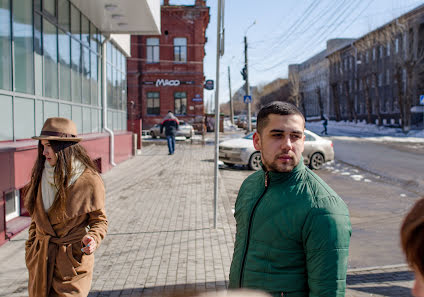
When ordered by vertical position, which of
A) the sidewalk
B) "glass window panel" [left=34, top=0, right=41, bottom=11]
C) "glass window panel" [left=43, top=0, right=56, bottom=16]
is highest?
"glass window panel" [left=43, top=0, right=56, bottom=16]

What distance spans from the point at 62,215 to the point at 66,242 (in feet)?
0.59

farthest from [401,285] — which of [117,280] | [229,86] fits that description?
[229,86]

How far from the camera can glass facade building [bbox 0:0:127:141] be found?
7.26 meters

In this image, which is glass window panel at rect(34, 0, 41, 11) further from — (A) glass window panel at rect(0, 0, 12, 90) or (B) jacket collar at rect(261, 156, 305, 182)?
(B) jacket collar at rect(261, 156, 305, 182)

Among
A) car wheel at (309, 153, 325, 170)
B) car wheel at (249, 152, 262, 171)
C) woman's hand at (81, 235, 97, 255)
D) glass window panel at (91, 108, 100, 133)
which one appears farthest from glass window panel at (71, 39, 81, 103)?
woman's hand at (81, 235, 97, 255)

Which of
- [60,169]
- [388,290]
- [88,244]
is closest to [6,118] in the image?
[60,169]

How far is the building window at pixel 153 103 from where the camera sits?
4138cm

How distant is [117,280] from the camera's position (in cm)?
479

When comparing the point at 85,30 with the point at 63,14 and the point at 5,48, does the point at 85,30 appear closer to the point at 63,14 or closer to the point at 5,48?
the point at 63,14

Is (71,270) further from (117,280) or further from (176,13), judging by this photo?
(176,13)

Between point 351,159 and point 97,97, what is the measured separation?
10.9m

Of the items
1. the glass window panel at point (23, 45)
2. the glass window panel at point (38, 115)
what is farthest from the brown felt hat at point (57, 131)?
the glass window panel at point (38, 115)

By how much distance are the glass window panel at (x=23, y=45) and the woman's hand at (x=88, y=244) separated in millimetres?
5614

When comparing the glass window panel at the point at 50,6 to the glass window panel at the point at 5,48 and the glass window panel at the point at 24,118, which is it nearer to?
the glass window panel at the point at 5,48
